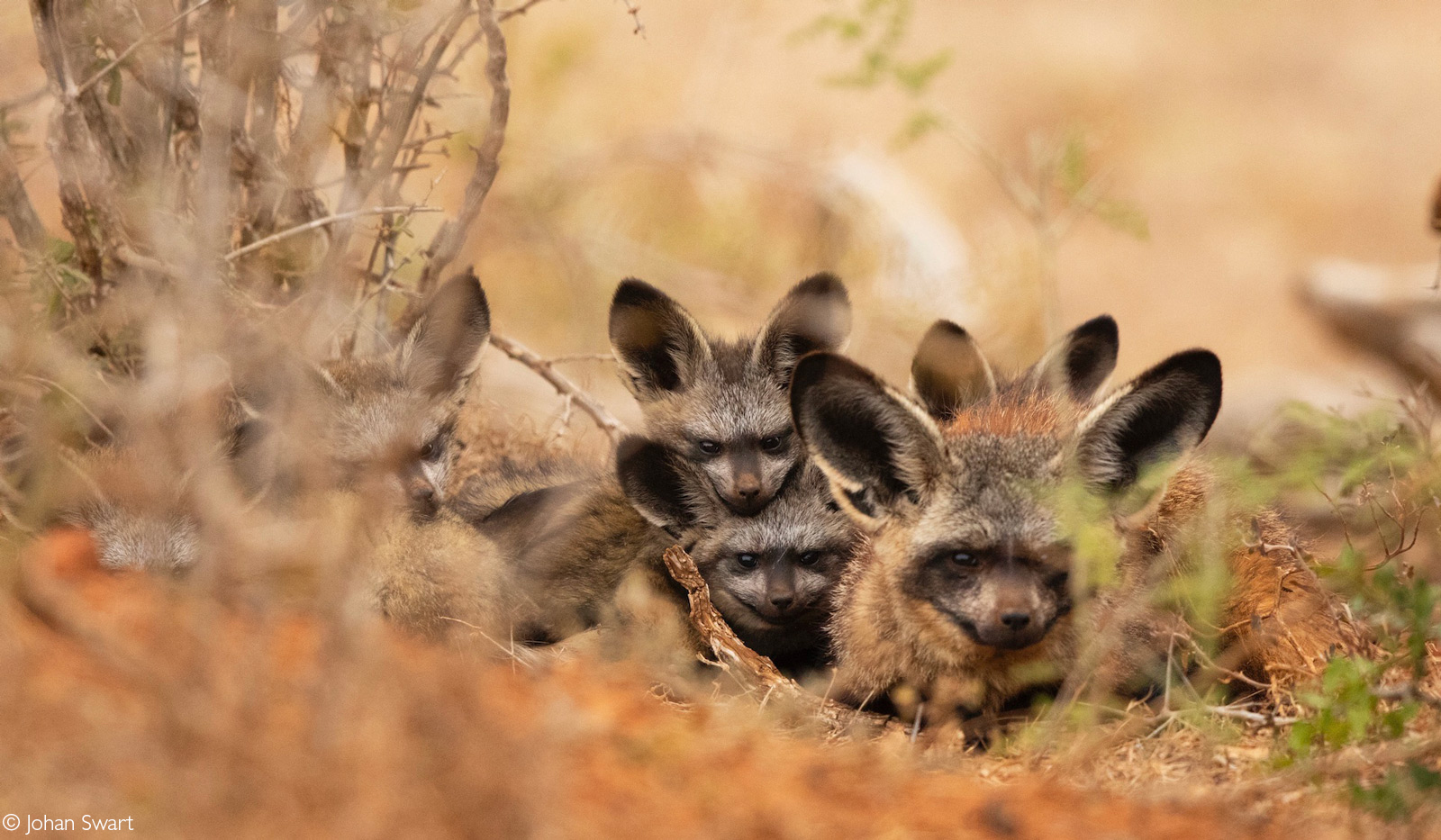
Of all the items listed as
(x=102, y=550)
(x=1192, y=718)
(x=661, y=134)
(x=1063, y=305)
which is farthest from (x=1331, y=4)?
(x=102, y=550)

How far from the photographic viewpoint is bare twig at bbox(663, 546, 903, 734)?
4.44m

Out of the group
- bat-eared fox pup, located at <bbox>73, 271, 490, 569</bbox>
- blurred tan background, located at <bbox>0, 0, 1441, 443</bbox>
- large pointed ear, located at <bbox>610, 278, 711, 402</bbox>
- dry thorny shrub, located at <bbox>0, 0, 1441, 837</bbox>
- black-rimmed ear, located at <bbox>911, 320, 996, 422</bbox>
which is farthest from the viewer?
blurred tan background, located at <bbox>0, 0, 1441, 443</bbox>

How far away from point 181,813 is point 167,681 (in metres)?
0.27

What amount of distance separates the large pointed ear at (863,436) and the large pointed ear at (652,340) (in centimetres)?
179

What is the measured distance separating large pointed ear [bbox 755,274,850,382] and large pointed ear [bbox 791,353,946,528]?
1.49 metres

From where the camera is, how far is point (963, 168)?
15.6 m

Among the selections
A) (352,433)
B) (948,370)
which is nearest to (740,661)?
(948,370)

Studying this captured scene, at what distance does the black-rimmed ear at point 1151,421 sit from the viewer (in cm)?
423

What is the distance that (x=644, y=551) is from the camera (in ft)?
18.7

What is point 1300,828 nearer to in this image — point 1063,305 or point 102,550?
point 102,550

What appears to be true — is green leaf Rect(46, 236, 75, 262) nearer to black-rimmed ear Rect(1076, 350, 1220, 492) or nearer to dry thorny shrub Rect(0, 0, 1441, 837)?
dry thorny shrub Rect(0, 0, 1441, 837)

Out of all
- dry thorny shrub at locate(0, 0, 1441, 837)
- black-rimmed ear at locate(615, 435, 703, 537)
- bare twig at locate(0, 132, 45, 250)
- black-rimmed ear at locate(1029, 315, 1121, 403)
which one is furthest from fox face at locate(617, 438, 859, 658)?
bare twig at locate(0, 132, 45, 250)

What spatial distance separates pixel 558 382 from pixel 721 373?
932 mm

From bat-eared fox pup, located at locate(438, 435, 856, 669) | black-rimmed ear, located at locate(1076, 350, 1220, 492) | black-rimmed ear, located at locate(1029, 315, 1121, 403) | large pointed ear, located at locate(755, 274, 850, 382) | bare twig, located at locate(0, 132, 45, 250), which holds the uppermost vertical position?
black-rimmed ear, located at locate(1076, 350, 1220, 492)
